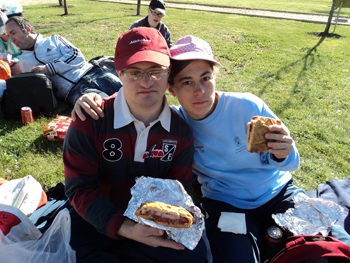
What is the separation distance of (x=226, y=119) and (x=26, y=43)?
4.45m

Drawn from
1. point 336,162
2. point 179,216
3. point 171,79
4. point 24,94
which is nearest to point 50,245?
point 179,216

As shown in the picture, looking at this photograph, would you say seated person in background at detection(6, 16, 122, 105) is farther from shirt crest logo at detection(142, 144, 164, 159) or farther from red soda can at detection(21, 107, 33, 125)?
shirt crest logo at detection(142, 144, 164, 159)

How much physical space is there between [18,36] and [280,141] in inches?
196

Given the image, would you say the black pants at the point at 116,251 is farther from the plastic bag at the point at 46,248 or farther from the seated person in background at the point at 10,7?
the seated person in background at the point at 10,7

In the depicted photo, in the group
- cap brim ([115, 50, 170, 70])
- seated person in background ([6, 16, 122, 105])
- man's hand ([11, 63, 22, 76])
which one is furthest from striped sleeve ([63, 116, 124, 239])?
man's hand ([11, 63, 22, 76])

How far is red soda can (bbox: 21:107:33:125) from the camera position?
4.50 metres

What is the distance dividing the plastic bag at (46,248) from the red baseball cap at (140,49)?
122 cm

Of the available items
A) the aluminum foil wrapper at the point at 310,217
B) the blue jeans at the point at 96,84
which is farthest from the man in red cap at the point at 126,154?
the blue jeans at the point at 96,84

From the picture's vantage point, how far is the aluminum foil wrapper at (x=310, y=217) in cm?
216

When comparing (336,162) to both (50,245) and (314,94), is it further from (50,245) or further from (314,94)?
(50,245)

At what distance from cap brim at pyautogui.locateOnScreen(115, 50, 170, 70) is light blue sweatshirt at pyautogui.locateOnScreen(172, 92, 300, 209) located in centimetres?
69

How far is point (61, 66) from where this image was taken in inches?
201

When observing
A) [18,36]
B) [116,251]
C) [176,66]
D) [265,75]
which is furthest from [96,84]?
[265,75]

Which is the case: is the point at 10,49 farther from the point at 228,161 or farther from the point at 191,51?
the point at 228,161
